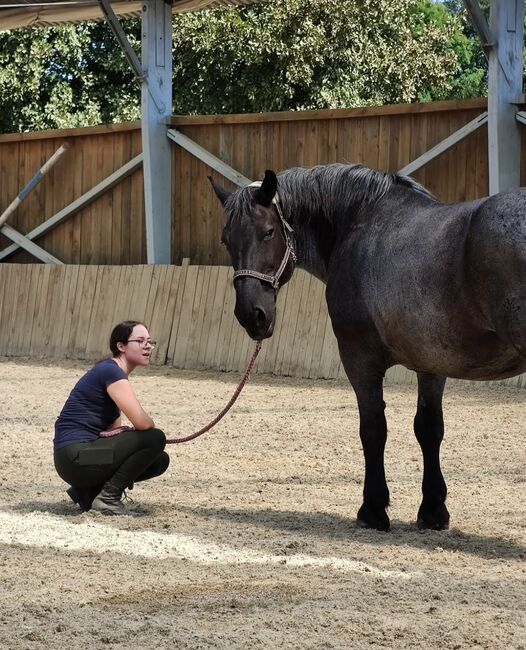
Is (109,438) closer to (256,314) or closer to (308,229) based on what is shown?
(256,314)

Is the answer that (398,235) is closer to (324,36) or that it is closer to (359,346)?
(359,346)

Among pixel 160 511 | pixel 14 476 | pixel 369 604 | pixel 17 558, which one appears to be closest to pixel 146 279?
pixel 14 476

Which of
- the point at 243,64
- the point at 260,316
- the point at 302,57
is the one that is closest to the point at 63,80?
the point at 243,64

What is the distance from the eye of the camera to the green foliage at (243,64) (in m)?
20.7

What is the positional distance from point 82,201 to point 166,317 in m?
2.11

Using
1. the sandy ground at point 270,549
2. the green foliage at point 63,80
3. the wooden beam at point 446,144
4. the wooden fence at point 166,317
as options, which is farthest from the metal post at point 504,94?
the green foliage at point 63,80

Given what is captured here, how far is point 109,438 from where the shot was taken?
18.9 ft

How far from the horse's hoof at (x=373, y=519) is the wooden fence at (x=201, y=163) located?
5.67 metres

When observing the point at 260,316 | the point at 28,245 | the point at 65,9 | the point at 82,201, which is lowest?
the point at 260,316

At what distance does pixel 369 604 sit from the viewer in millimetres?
4082

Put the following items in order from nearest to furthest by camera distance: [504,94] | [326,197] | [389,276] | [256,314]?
[389,276], [256,314], [326,197], [504,94]

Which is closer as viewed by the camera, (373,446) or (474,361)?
(474,361)

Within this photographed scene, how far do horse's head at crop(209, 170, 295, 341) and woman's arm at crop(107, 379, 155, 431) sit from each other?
2.30 feet

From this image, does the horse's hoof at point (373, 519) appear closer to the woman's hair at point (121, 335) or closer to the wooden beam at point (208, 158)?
the woman's hair at point (121, 335)
